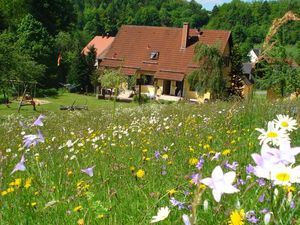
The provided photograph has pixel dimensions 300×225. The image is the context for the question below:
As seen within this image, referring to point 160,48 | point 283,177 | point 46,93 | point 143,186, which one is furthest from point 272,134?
point 160,48

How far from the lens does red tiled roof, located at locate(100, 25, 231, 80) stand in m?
41.6

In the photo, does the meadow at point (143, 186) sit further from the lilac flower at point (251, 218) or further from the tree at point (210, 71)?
the tree at point (210, 71)

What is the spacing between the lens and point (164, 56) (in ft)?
140

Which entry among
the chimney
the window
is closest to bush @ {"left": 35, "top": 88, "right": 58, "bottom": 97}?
the window

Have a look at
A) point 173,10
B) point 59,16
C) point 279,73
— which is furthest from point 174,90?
point 173,10

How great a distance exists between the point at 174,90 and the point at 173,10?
9499 cm

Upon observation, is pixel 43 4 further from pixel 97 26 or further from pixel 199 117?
pixel 97 26

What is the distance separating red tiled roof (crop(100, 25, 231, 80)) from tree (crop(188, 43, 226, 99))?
479 cm

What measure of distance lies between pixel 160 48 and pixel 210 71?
972cm

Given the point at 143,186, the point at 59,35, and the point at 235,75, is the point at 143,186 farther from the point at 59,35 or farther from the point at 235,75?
the point at 59,35

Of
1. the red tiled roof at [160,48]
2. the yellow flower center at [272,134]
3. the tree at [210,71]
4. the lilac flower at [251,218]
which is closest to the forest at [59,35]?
the red tiled roof at [160,48]

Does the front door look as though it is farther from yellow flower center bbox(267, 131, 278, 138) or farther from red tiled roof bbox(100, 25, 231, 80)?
yellow flower center bbox(267, 131, 278, 138)

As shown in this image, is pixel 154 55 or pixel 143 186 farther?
pixel 154 55

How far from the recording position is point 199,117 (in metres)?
7.30
